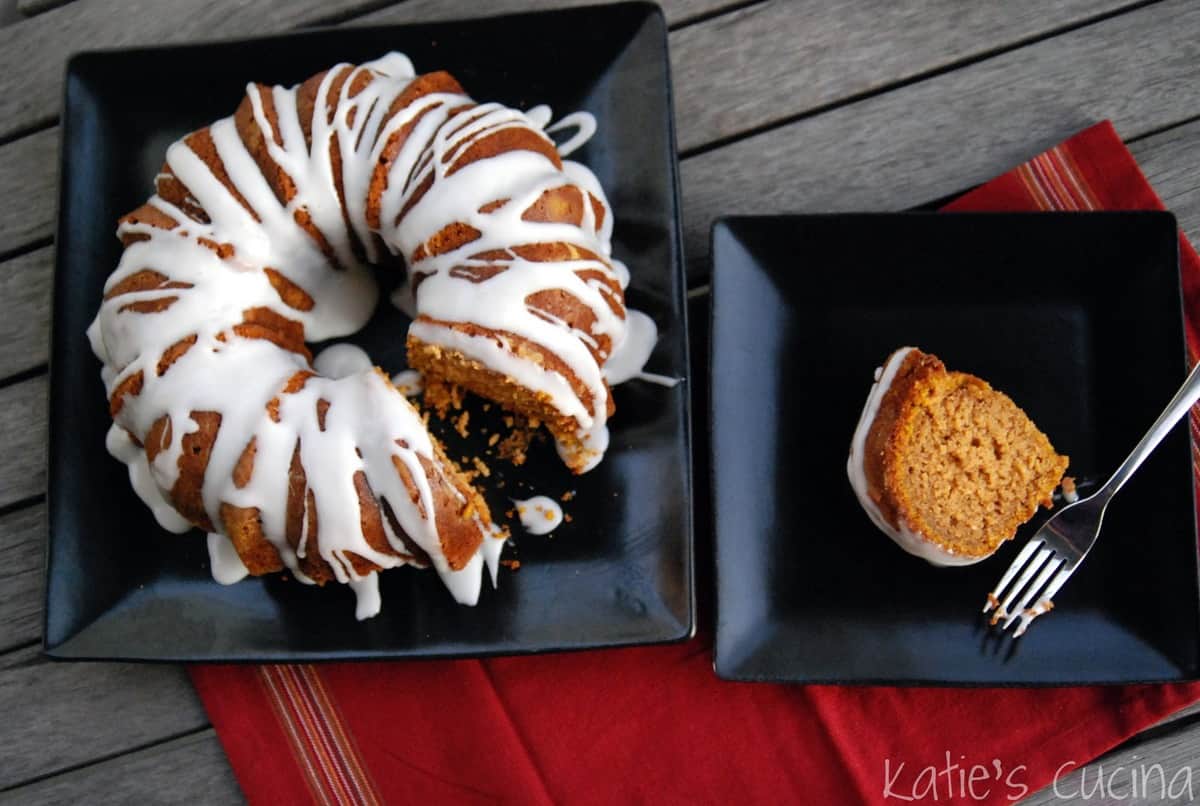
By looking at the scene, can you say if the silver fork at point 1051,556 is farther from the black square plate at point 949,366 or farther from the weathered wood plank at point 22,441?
the weathered wood plank at point 22,441

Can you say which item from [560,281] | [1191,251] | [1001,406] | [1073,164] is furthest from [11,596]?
[1191,251]

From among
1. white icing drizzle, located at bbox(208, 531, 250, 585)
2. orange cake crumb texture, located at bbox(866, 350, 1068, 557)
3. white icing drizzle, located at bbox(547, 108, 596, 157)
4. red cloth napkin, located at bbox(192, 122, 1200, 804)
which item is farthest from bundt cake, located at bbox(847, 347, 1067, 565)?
white icing drizzle, located at bbox(208, 531, 250, 585)

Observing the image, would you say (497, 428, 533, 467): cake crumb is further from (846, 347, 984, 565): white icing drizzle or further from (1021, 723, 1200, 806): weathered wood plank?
(1021, 723, 1200, 806): weathered wood plank

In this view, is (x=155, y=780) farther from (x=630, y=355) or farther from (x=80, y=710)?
(x=630, y=355)

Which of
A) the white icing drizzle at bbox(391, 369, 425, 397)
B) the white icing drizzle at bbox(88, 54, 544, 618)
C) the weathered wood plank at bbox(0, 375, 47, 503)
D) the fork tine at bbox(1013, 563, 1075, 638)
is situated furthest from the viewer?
the weathered wood plank at bbox(0, 375, 47, 503)

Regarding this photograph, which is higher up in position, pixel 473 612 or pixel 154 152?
pixel 154 152

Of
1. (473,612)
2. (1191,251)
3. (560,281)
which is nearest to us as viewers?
(560,281)

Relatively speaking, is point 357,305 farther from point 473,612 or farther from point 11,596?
point 11,596
